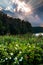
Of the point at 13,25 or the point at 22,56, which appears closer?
the point at 22,56

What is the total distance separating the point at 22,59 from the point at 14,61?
9.0 inches

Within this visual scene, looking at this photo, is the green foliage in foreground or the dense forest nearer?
the green foliage in foreground

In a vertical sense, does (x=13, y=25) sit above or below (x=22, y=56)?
above

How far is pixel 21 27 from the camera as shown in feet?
65.1

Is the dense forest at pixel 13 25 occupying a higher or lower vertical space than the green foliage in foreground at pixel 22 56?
higher

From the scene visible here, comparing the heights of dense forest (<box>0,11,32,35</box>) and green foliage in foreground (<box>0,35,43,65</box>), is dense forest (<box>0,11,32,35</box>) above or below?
above

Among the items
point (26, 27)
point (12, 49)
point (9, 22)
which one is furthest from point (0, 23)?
point (12, 49)

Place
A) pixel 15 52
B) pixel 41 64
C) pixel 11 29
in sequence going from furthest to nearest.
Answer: pixel 11 29 → pixel 15 52 → pixel 41 64

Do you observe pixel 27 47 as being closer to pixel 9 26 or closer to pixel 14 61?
pixel 14 61

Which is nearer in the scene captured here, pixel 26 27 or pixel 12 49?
pixel 12 49

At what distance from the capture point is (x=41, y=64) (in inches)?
→ 280

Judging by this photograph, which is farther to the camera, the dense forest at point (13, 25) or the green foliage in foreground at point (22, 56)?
the dense forest at point (13, 25)

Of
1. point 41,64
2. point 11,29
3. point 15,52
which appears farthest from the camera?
point 11,29

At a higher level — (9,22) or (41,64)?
(9,22)
